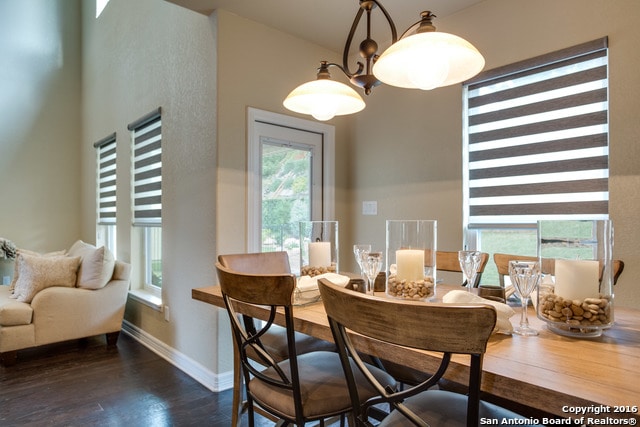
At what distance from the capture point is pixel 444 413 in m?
1.04

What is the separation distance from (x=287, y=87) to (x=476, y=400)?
8.69 feet

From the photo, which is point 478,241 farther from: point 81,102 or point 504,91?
point 81,102

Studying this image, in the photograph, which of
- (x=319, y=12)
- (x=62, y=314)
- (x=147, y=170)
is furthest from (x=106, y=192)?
(x=319, y=12)

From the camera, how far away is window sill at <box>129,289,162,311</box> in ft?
10.8

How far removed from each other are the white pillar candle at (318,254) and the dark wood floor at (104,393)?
119cm

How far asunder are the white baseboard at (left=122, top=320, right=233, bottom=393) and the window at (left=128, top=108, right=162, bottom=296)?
44 cm

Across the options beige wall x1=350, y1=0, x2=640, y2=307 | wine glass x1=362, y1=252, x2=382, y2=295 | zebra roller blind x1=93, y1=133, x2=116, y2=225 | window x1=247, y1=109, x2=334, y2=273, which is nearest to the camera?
wine glass x1=362, y1=252, x2=382, y2=295

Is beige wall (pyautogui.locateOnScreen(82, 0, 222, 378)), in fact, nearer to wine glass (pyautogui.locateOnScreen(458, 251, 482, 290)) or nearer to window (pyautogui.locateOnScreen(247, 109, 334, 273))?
window (pyautogui.locateOnScreen(247, 109, 334, 273))

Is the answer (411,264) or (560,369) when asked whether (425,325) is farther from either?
(411,264)

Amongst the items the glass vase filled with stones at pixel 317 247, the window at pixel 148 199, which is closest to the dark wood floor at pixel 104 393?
the window at pixel 148 199

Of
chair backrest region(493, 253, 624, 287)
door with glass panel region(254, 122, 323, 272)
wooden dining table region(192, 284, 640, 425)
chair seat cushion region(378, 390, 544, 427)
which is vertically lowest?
chair seat cushion region(378, 390, 544, 427)

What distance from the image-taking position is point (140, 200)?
3.66 m

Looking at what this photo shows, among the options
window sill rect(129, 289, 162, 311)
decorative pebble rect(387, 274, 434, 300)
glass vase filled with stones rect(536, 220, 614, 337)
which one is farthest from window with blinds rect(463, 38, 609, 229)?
window sill rect(129, 289, 162, 311)

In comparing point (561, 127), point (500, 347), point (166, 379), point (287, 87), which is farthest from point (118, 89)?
point (500, 347)
